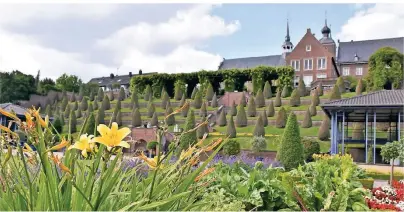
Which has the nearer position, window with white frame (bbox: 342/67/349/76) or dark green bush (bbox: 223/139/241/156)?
dark green bush (bbox: 223/139/241/156)

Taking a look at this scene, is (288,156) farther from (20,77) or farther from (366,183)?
(20,77)

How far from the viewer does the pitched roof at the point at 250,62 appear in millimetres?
42375

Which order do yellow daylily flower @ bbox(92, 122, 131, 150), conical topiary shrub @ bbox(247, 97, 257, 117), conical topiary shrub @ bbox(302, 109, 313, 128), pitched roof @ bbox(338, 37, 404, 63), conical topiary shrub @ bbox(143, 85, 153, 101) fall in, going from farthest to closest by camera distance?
pitched roof @ bbox(338, 37, 404, 63)
conical topiary shrub @ bbox(143, 85, 153, 101)
conical topiary shrub @ bbox(247, 97, 257, 117)
conical topiary shrub @ bbox(302, 109, 313, 128)
yellow daylily flower @ bbox(92, 122, 131, 150)

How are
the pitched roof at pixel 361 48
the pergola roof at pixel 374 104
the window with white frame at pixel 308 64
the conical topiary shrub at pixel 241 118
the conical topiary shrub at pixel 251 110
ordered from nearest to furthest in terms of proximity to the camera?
the pergola roof at pixel 374 104, the conical topiary shrub at pixel 241 118, the conical topiary shrub at pixel 251 110, the window with white frame at pixel 308 64, the pitched roof at pixel 361 48

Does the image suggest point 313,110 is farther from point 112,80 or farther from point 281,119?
point 112,80

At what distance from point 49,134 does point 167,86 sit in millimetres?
36031

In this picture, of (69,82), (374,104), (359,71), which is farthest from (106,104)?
(374,104)

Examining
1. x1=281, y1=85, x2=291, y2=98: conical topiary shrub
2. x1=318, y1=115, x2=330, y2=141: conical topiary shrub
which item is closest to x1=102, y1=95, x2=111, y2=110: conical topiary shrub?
x1=281, y1=85, x2=291, y2=98: conical topiary shrub

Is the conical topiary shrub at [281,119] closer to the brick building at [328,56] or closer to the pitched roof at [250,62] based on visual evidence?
the brick building at [328,56]

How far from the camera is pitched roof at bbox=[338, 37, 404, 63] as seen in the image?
37.4 metres

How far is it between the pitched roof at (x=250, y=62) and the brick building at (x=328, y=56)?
194 centimetres

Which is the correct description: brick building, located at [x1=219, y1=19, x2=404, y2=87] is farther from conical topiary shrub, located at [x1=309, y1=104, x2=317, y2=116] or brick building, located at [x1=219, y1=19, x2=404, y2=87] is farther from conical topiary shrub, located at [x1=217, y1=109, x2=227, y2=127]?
conical topiary shrub, located at [x1=217, y1=109, x2=227, y2=127]

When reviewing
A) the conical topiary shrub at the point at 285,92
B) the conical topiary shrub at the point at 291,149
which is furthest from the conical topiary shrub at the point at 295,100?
the conical topiary shrub at the point at 291,149

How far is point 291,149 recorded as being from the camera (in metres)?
10.9
